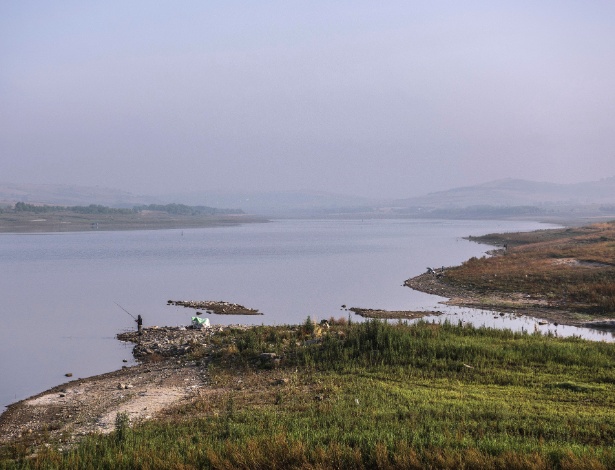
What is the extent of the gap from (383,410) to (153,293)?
105 ft

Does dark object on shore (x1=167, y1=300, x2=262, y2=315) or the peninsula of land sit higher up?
the peninsula of land

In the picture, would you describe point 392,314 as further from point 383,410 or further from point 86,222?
point 86,222

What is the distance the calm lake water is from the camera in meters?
22.7

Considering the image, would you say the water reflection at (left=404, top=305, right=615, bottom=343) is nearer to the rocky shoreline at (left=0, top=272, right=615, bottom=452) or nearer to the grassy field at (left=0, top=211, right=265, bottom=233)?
the rocky shoreline at (left=0, top=272, right=615, bottom=452)

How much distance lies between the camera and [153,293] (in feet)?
135

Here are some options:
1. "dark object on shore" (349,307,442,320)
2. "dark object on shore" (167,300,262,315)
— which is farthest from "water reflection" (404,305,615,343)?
"dark object on shore" (167,300,262,315)

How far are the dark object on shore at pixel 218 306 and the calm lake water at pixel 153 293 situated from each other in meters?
0.81

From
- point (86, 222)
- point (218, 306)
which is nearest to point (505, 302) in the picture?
Answer: point (218, 306)

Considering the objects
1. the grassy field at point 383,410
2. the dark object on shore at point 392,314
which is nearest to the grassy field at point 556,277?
the dark object on shore at point 392,314

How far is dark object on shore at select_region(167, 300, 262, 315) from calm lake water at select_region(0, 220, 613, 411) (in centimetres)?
81

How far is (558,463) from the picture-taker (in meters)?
8.20

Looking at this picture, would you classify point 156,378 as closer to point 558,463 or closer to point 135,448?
point 135,448

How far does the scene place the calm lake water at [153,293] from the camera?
74.4ft

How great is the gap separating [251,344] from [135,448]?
8575 millimetres
